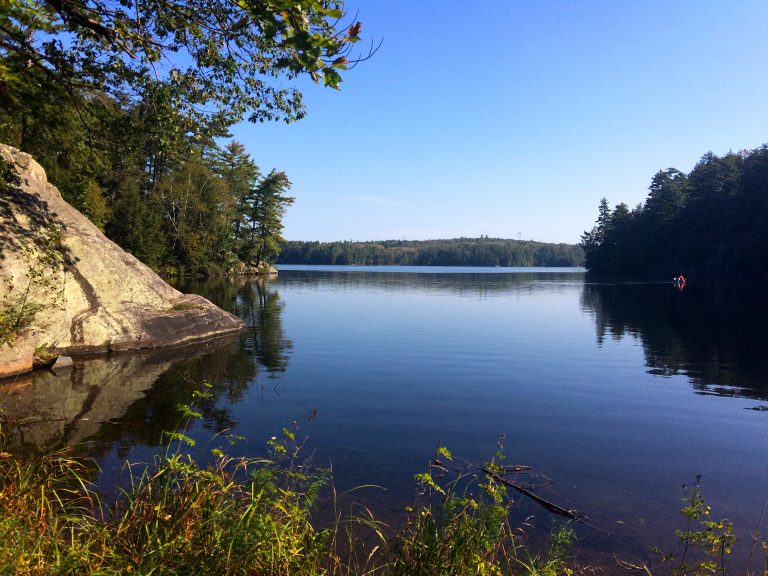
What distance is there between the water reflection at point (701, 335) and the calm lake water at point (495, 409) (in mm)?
144

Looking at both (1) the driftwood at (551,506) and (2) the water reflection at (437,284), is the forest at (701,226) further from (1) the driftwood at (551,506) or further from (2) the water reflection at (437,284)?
(1) the driftwood at (551,506)

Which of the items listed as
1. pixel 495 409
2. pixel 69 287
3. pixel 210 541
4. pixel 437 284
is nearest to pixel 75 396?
pixel 69 287

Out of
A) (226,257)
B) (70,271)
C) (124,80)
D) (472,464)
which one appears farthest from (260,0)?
(226,257)

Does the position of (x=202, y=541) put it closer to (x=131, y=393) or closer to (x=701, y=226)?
(x=131, y=393)

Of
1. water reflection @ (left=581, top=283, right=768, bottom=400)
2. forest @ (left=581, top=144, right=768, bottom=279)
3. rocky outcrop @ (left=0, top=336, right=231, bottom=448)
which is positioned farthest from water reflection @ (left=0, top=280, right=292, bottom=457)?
forest @ (left=581, top=144, right=768, bottom=279)

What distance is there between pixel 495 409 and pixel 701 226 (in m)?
91.8

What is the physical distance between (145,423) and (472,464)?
634cm

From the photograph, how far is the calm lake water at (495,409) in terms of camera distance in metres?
7.47

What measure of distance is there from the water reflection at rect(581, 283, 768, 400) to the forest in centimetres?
4617

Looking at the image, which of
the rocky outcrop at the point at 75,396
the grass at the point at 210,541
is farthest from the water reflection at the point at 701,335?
the rocky outcrop at the point at 75,396

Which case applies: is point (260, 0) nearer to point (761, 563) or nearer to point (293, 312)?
point (761, 563)

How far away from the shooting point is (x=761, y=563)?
5.75 metres

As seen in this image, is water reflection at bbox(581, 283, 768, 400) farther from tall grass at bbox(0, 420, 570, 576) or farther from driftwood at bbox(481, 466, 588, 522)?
tall grass at bbox(0, 420, 570, 576)

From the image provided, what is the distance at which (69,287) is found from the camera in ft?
50.4
